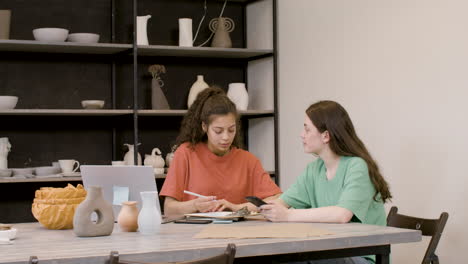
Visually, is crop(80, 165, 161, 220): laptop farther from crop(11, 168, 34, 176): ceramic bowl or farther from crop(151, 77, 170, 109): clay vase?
crop(151, 77, 170, 109): clay vase

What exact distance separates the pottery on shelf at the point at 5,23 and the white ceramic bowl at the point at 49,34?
0.52 ft

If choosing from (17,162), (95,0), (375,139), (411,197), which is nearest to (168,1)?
(95,0)

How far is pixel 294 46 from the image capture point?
470 centimetres

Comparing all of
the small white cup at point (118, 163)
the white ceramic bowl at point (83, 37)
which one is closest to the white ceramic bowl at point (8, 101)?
the white ceramic bowl at point (83, 37)

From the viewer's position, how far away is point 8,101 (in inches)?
168

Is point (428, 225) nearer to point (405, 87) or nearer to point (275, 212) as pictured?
point (275, 212)

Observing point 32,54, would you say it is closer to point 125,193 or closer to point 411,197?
point 125,193

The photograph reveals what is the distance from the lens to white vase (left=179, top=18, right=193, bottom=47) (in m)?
4.78

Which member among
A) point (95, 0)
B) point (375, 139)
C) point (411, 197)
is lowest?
point (411, 197)

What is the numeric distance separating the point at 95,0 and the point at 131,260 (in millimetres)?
3147

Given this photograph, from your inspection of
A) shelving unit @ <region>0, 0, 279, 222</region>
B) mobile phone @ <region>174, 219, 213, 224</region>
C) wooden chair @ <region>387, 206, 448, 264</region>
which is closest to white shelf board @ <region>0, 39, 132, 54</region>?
shelving unit @ <region>0, 0, 279, 222</region>

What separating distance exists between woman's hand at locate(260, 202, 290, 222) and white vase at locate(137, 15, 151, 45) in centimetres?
220

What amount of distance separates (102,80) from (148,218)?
2.52 meters

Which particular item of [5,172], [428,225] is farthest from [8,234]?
[5,172]
